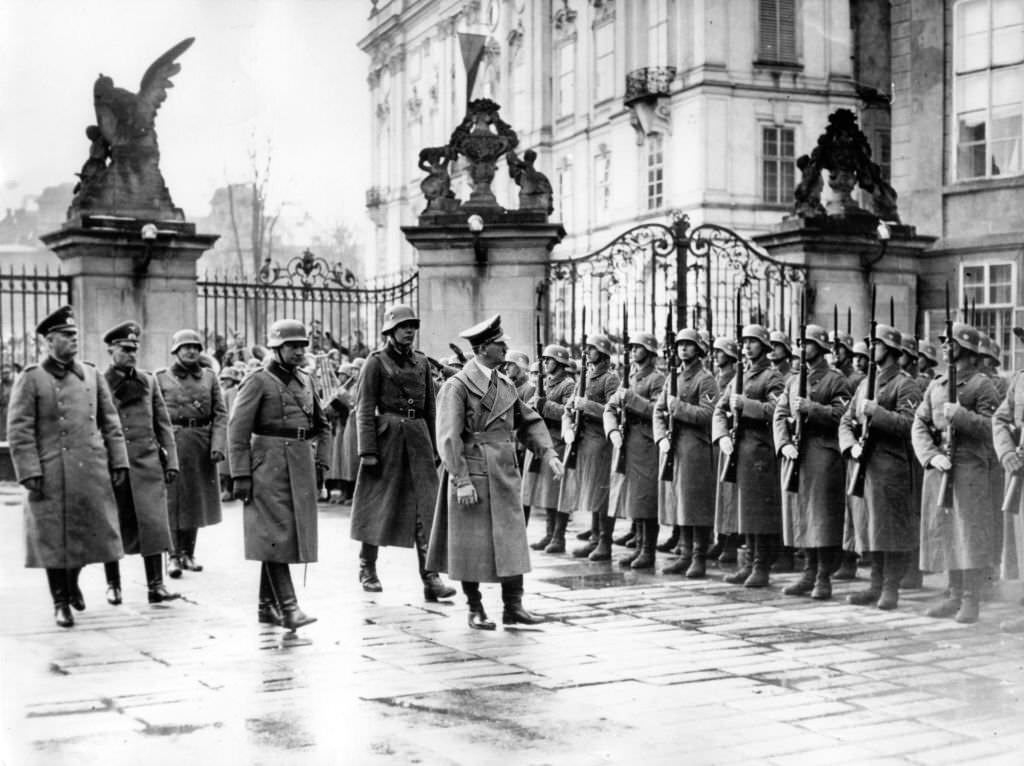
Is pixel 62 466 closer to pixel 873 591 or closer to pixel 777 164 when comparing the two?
pixel 873 591

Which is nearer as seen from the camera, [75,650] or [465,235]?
[75,650]

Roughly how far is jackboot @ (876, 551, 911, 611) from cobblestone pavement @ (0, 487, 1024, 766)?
12 centimetres

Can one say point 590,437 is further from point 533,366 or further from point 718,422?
point 533,366

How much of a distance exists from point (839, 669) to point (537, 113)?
38377mm

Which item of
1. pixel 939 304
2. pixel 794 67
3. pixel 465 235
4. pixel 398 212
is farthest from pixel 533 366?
pixel 398 212

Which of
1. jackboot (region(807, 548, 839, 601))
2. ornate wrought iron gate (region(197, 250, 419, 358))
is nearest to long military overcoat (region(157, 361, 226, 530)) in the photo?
ornate wrought iron gate (region(197, 250, 419, 358))

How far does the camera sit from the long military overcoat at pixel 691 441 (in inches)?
447

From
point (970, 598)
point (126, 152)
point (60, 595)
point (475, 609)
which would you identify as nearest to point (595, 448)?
point (475, 609)

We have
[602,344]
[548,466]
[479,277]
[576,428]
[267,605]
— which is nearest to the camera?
[267,605]

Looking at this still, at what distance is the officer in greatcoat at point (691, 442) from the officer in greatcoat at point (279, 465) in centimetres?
357

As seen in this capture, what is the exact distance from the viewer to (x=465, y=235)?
16578 millimetres

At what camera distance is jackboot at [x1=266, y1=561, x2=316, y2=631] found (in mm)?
8484

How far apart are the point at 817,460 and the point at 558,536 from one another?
3.30 meters

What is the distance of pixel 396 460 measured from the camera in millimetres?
10203
